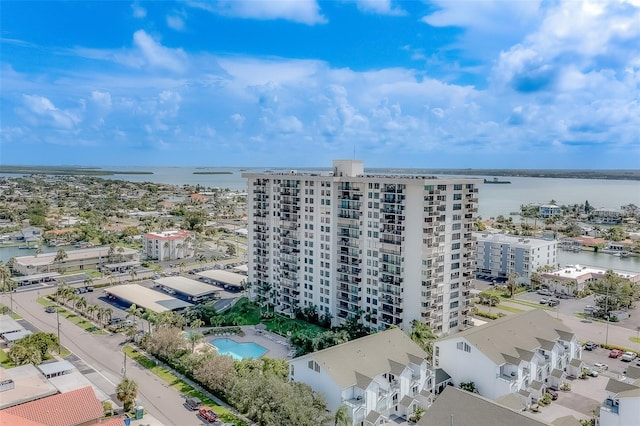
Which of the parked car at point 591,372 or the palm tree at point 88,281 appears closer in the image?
the parked car at point 591,372

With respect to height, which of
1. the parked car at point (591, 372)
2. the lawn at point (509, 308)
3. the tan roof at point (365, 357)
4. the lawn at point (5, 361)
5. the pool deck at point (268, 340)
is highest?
the tan roof at point (365, 357)

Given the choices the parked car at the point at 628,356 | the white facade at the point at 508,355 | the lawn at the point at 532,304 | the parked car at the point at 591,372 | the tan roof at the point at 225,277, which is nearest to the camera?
the white facade at the point at 508,355

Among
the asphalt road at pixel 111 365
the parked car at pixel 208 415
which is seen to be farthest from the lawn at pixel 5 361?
the parked car at pixel 208 415

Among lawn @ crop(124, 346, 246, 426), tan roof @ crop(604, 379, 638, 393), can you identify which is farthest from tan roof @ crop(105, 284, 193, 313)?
tan roof @ crop(604, 379, 638, 393)

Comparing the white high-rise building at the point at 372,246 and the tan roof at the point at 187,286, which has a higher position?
the white high-rise building at the point at 372,246

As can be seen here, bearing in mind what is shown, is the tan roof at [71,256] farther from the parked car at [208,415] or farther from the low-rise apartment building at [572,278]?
the low-rise apartment building at [572,278]

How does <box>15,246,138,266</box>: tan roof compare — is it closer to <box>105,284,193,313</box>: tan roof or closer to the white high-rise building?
<box>105,284,193,313</box>: tan roof

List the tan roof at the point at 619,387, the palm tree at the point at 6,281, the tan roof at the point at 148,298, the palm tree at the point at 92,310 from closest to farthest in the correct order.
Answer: the tan roof at the point at 619,387 < the palm tree at the point at 92,310 < the tan roof at the point at 148,298 < the palm tree at the point at 6,281

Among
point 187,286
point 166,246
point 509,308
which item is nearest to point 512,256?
point 509,308
